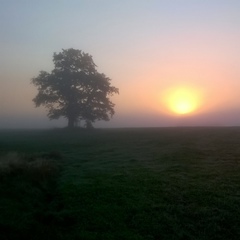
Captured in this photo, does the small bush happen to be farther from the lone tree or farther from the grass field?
the lone tree

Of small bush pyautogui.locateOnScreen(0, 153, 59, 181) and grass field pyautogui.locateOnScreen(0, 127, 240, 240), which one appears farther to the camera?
small bush pyautogui.locateOnScreen(0, 153, 59, 181)

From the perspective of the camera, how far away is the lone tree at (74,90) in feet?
240

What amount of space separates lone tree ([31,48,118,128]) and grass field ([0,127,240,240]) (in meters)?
41.7

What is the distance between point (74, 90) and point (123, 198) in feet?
185

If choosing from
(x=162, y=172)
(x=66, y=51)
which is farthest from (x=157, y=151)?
(x=66, y=51)

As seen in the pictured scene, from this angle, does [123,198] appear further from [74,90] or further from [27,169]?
[74,90]

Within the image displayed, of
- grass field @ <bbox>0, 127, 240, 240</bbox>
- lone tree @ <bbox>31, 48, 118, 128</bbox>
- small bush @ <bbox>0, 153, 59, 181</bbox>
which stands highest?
lone tree @ <bbox>31, 48, 118, 128</bbox>

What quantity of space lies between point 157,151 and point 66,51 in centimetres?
4595

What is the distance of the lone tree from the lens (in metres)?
73.1

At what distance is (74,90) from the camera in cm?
7344

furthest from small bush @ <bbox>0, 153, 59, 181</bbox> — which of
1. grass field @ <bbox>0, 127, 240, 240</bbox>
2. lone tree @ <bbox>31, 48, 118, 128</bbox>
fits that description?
lone tree @ <bbox>31, 48, 118, 128</bbox>

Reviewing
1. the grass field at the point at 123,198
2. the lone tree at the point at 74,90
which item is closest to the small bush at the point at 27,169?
the grass field at the point at 123,198

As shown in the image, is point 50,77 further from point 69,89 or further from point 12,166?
point 12,166

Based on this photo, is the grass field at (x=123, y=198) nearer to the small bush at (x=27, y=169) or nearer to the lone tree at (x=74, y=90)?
the small bush at (x=27, y=169)
